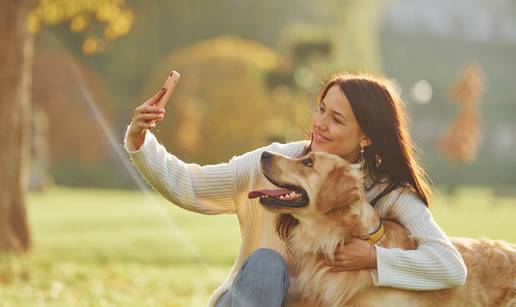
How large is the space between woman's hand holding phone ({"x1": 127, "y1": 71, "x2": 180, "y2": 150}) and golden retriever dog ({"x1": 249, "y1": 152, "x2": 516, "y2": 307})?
1.72 ft

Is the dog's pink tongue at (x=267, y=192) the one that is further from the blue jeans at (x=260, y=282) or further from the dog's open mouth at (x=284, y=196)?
the blue jeans at (x=260, y=282)

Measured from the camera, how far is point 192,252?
39.2 feet

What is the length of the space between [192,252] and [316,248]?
8.03 m

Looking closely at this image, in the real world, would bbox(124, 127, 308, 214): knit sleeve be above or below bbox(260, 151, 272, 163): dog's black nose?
below

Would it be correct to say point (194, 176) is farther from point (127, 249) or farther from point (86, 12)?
point (127, 249)

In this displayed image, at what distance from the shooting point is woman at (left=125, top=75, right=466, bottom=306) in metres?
3.90

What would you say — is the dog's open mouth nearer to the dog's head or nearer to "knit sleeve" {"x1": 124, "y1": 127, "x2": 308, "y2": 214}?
the dog's head

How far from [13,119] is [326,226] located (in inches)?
248

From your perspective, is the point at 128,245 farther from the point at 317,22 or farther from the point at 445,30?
the point at 445,30

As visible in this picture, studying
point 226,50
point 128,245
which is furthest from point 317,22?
point 128,245

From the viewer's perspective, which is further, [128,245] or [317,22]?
[317,22]

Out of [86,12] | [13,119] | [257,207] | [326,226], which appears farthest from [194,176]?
[86,12]

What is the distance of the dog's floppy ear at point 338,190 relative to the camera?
3936 mm

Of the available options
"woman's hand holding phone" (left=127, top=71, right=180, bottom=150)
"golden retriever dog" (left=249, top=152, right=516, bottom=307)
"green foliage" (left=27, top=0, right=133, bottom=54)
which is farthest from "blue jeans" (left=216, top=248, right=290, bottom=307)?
"green foliage" (left=27, top=0, right=133, bottom=54)
